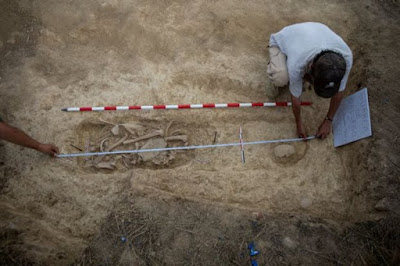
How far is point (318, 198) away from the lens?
3.53m

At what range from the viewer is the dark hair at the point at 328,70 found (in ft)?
9.04

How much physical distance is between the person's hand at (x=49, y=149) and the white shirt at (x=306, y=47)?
9.99 ft

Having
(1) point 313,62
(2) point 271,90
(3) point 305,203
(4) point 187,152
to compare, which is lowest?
(3) point 305,203

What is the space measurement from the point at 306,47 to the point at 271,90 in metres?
1.12

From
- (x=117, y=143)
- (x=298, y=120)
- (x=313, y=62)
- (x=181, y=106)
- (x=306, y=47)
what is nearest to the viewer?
(x=313, y=62)

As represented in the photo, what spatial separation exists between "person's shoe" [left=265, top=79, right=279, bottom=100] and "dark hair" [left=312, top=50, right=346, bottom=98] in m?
1.26

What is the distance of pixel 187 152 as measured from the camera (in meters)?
3.90

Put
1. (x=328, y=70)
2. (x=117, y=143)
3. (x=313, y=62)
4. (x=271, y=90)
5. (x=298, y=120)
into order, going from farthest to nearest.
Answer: (x=271, y=90)
(x=117, y=143)
(x=298, y=120)
(x=313, y=62)
(x=328, y=70)

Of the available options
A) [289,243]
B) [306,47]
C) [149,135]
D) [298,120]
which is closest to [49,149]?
[149,135]

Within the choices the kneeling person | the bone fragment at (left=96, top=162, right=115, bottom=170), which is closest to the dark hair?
the kneeling person

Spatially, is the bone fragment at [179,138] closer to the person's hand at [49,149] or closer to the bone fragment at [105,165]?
the bone fragment at [105,165]

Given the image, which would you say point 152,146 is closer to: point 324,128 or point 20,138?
point 20,138

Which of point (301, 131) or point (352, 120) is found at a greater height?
point (352, 120)

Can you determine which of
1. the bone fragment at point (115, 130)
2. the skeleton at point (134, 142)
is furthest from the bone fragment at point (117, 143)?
the bone fragment at point (115, 130)
